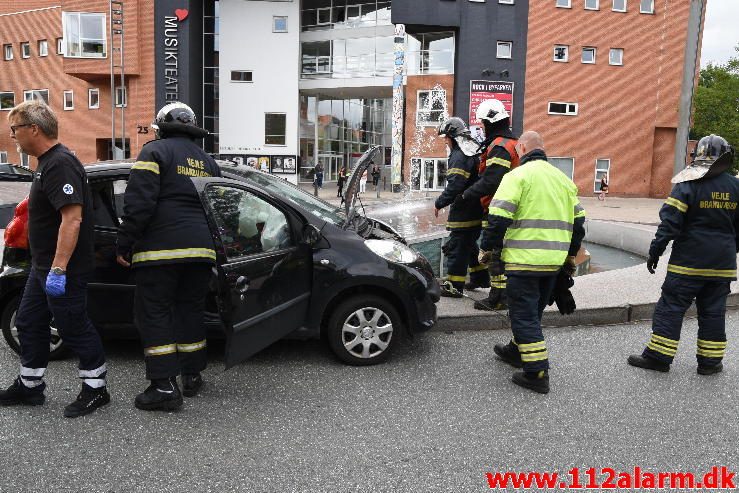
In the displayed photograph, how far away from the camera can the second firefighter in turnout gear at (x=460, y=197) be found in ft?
20.1

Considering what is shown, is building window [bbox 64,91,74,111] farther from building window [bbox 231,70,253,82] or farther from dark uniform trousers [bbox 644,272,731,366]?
dark uniform trousers [bbox 644,272,731,366]

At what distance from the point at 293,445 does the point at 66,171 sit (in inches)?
82.1

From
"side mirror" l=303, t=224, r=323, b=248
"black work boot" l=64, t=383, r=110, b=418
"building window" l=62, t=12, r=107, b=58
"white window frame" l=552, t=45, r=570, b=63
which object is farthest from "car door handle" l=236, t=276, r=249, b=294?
"building window" l=62, t=12, r=107, b=58

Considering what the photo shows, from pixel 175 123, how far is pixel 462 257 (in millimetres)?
3458

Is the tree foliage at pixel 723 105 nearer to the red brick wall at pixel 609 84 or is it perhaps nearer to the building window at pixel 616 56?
the red brick wall at pixel 609 84

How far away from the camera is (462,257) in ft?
20.9

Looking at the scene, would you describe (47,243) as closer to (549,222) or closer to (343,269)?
(343,269)

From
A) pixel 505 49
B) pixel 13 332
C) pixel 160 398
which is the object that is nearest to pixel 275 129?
Result: pixel 505 49

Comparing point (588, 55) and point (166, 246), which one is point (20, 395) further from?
point (588, 55)

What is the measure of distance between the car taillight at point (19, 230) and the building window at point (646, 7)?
119 feet

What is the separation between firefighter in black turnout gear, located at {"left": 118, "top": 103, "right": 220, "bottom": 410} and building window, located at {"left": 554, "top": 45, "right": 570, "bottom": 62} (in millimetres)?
33257

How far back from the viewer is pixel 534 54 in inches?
1312

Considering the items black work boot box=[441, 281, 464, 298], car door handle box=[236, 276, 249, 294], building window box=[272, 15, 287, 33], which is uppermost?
building window box=[272, 15, 287, 33]

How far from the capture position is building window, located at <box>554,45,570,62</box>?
33.6 m
